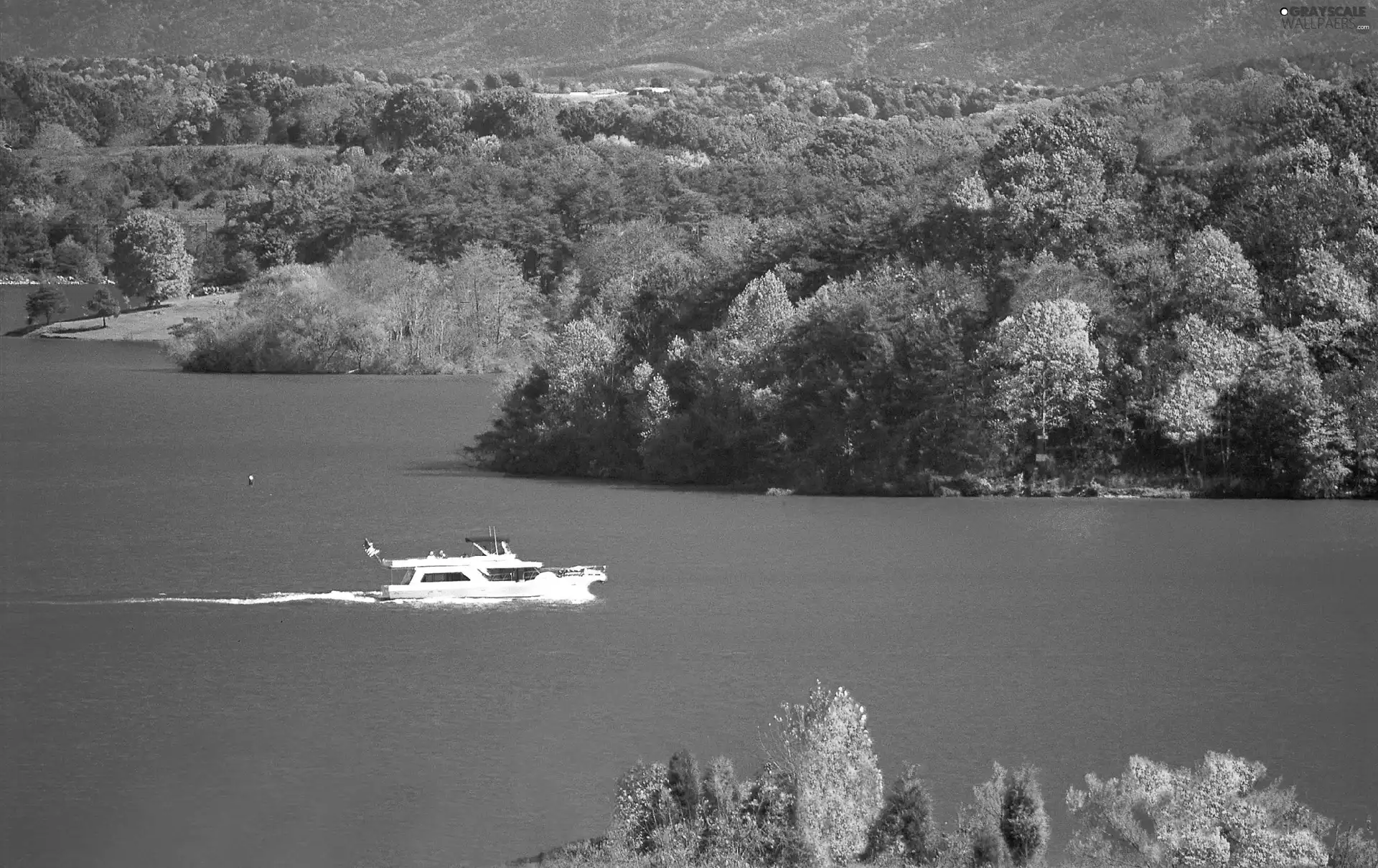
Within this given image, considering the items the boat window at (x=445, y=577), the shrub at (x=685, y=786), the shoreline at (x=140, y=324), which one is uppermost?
the shoreline at (x=140, y=324)

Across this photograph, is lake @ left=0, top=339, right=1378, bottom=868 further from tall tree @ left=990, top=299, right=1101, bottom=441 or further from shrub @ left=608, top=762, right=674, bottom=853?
tall tree @ left=990, top=299, right=1101, bottom=441


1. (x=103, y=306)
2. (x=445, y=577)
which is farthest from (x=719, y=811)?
(x=103, y=306)

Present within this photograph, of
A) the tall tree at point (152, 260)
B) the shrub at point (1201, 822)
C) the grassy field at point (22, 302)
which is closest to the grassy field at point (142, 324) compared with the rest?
the tall tree at point (152, 260)

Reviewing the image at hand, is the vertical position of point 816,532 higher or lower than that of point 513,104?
lower

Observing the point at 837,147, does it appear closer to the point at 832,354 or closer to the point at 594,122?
the point at 594,122

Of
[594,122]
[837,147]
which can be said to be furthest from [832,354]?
[594,122]

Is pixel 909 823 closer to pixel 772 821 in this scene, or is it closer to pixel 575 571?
pixel 772 821

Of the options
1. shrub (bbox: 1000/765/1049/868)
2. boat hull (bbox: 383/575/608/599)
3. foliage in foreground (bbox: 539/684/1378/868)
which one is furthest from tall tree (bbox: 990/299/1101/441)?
shrub (bbox: 1000/765/1049/868)

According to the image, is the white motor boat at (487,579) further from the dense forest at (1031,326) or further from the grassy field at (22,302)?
the grassy field at (22,302)
